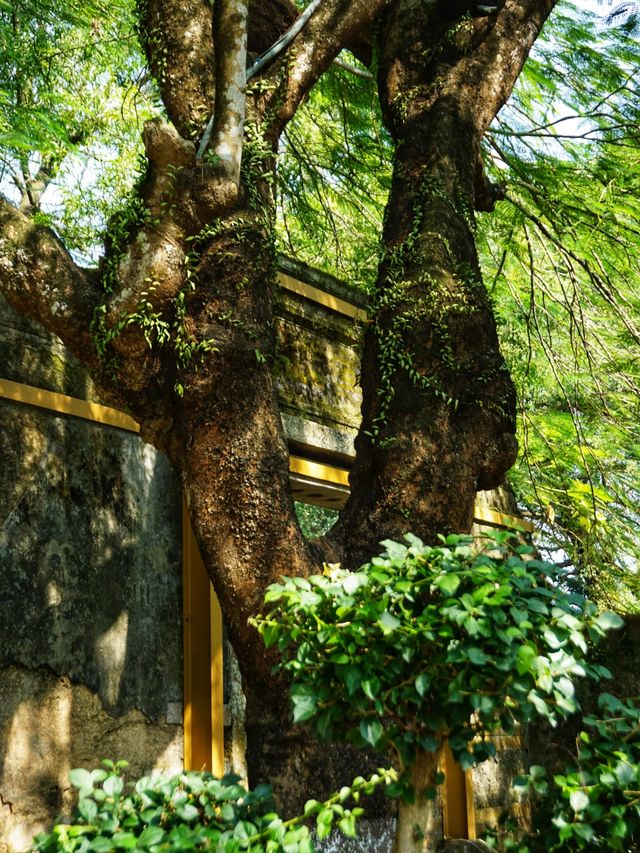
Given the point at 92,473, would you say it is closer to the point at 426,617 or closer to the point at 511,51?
the point at 426,617

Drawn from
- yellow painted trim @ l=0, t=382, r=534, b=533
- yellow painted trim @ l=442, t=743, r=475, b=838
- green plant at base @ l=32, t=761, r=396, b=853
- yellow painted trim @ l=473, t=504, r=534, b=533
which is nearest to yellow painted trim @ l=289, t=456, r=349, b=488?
yellow painted trim @ l=0, t=382, r=534, b=533

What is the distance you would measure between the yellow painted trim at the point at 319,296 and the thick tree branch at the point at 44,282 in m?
2.31

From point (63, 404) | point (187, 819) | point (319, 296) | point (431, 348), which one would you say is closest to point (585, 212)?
point (319, 296)

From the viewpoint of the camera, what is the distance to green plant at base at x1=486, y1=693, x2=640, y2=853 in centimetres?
239

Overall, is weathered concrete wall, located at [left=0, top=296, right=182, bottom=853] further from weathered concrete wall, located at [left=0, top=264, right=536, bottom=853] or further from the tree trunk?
the tree trunk

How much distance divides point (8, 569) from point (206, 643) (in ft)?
3.77

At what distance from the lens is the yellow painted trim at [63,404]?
4.06 m

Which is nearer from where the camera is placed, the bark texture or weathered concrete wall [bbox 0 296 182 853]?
the bark texture

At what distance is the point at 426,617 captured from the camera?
7.32 ft

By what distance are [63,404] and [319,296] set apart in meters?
2.14

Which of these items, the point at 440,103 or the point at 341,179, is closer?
the point at 440,103

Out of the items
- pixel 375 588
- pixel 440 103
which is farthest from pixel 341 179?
pixel 375 588

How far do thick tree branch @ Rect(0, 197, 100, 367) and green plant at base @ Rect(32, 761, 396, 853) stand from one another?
1571 mm

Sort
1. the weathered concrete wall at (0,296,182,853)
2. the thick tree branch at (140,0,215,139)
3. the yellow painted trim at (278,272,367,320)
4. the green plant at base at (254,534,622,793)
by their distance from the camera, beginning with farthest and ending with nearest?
the yellow painted trim at (278,272,367,320)
the weathered concrete wall at (0,296,182,853)
the thick tree branch at (140,0,215,139)
the green plant at base at (254,534,622,793)
